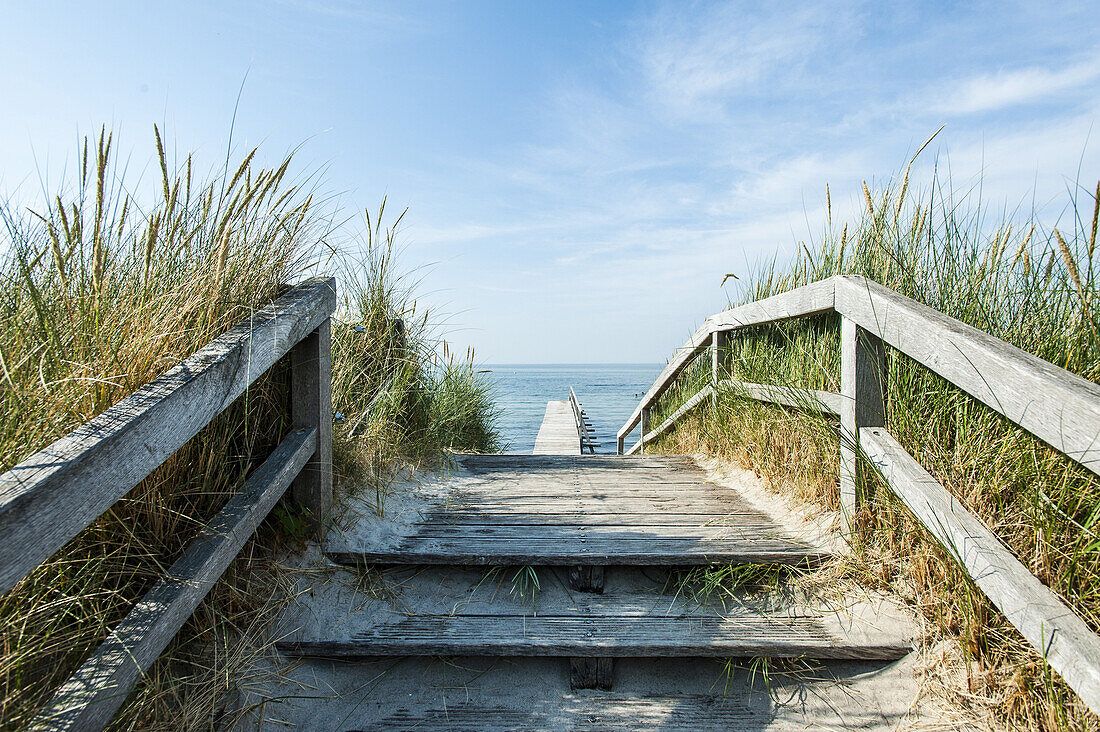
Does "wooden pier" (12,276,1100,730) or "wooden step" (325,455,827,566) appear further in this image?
"wooden step" (325,455,827,566)

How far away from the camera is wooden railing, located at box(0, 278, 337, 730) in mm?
1026

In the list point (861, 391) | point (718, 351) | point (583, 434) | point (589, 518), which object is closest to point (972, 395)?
point (861, 391)

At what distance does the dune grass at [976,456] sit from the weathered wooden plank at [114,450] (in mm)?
2049

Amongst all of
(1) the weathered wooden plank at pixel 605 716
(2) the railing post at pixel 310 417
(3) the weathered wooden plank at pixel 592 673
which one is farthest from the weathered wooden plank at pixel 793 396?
(2) the railing post at pixel 310 417

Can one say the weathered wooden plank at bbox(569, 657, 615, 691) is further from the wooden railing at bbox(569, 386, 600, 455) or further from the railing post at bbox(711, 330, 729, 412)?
the wooden railing at bbox(569, 386, 600, 455)

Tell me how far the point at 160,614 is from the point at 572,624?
4.15 feet

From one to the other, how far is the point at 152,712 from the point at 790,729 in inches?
67.5

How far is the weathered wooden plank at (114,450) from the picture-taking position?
99cm

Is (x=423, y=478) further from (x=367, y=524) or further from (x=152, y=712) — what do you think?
(x=152, y=712)

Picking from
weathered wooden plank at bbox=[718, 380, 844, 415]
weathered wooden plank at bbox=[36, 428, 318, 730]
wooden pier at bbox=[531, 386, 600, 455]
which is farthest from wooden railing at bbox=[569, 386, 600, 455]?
weathered wooden plank at bbox=[36, 428, 318, 730]

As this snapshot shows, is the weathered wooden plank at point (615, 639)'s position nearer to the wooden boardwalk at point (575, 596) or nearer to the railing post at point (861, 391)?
the wooden boardwalk at point (575, 596)

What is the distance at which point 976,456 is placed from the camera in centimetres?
180

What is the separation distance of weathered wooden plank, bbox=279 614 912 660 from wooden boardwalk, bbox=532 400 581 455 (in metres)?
5.81

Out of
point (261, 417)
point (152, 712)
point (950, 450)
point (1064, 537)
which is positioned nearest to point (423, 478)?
point (261, 417)
